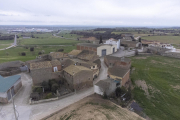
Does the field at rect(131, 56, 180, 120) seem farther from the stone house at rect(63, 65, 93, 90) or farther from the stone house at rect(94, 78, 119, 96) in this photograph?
the stone house at rect(63, 65, 93, 90)

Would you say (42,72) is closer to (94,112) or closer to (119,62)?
(94,112)

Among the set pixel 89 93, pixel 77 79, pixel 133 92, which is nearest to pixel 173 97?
pixel 133 92

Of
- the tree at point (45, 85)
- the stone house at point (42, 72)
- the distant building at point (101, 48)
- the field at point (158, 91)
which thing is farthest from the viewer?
the distant building at point (101, 48)

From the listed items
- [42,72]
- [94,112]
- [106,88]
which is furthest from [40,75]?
[94,112]

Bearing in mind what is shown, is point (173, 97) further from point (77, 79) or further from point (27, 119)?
point (27, 119)

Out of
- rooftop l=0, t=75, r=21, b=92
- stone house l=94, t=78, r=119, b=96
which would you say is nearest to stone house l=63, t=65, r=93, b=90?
stone house l=94, t=78, r=119, b=96

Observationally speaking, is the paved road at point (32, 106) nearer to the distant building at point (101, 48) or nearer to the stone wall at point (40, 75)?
the stone wall at point (40, 75)

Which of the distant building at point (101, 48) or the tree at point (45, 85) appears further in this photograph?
the distant building at point (101, 48)

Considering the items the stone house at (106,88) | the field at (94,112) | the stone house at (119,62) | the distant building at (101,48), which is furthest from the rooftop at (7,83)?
the distant building at (101,48)
